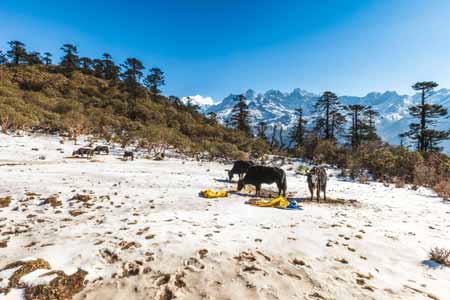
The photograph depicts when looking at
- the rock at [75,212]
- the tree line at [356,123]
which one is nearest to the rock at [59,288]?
the rock at [75,212]

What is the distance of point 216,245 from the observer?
480 centimetres

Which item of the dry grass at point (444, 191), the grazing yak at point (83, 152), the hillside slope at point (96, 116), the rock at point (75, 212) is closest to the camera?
the rock at point (75, 212)

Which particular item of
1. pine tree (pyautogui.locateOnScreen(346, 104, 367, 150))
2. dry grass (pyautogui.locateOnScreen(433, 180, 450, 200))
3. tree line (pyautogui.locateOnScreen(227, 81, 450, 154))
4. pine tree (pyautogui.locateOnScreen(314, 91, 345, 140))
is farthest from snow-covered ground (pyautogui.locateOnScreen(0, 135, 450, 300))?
pine tree (pyautogui.locateOnScreen(314, 91, 345, 140))

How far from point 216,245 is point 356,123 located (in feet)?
148

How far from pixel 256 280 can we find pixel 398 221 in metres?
6.42

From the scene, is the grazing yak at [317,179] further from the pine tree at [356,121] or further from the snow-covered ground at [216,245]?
the pine tree at [356,121]

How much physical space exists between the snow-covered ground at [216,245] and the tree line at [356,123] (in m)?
26.3

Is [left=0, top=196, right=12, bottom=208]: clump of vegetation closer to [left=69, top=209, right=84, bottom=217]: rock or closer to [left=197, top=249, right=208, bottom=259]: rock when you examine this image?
[left=69, top=209, right=84, bottom=217]: rock

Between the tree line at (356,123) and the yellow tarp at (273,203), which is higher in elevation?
the tree line at (356,123)

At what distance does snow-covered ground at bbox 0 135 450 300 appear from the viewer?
3561 mm

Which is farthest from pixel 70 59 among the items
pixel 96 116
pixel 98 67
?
pixel 96 116

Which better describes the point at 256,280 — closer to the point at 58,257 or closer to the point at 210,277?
the point at 210,277

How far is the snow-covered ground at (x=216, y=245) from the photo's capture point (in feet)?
11.7

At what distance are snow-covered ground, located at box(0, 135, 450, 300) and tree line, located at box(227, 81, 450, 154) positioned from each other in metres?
26.3
